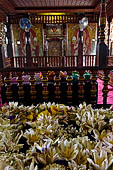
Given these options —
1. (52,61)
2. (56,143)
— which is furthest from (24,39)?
(56,143)

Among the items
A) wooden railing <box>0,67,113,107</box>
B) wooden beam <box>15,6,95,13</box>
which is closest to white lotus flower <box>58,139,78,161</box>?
wooden railing <box>0,67,113,107</box>

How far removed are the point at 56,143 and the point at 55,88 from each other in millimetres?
1773

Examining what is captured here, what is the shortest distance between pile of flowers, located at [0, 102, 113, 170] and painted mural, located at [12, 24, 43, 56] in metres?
9.08

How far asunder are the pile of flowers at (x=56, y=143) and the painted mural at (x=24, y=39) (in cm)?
908

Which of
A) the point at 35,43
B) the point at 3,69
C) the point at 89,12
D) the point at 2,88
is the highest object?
the point at 89,12

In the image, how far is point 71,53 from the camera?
9.93m

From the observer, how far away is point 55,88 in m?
2.50

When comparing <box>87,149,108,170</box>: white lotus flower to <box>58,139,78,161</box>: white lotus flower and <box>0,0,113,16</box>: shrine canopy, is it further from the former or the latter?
<box>0,0,113,16</box>: shrine canopy

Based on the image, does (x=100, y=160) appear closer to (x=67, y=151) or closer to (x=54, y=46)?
(x=67, y=151)

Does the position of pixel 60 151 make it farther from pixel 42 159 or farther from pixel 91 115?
pixel 91 115

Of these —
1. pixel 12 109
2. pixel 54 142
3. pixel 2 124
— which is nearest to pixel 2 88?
pixel 12 109

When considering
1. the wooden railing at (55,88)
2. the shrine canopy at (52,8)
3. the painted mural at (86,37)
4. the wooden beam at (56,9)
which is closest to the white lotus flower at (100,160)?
the wooden railing at (55,88)

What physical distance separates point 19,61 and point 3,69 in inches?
245

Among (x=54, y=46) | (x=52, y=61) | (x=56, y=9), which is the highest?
(x=56, y=9)
